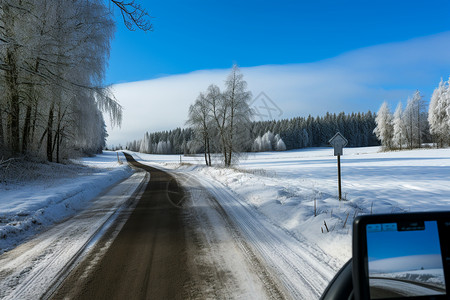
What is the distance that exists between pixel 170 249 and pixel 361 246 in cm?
398

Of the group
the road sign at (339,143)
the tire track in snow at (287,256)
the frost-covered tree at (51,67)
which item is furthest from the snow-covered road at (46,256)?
the road sign at (339,143)

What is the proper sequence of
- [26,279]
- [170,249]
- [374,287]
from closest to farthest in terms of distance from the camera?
[374,287] → [26,279] → [170,249]

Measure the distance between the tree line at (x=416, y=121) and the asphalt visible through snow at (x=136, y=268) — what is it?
56903 millimetres

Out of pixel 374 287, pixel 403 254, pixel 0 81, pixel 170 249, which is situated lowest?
pixel 170 249

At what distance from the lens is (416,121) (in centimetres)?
5797

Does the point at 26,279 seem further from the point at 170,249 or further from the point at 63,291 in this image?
the point at 170,249

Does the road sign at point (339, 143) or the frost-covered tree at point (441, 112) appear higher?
the frost-covered tree at point (441, 112)

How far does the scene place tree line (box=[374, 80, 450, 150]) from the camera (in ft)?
160

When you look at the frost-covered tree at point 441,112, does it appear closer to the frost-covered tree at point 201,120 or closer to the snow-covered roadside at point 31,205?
the frost-covered tree at point 201,120

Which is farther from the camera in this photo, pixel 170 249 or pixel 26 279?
pixel 170 249

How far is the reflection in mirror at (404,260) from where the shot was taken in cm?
113

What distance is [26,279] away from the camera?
11.2ft

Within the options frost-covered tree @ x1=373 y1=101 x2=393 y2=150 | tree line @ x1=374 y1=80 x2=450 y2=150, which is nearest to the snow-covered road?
tree line @ x1=374 y1=80 x2=450 y2=150

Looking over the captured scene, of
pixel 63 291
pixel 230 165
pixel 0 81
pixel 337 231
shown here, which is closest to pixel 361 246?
pixel 63 291
